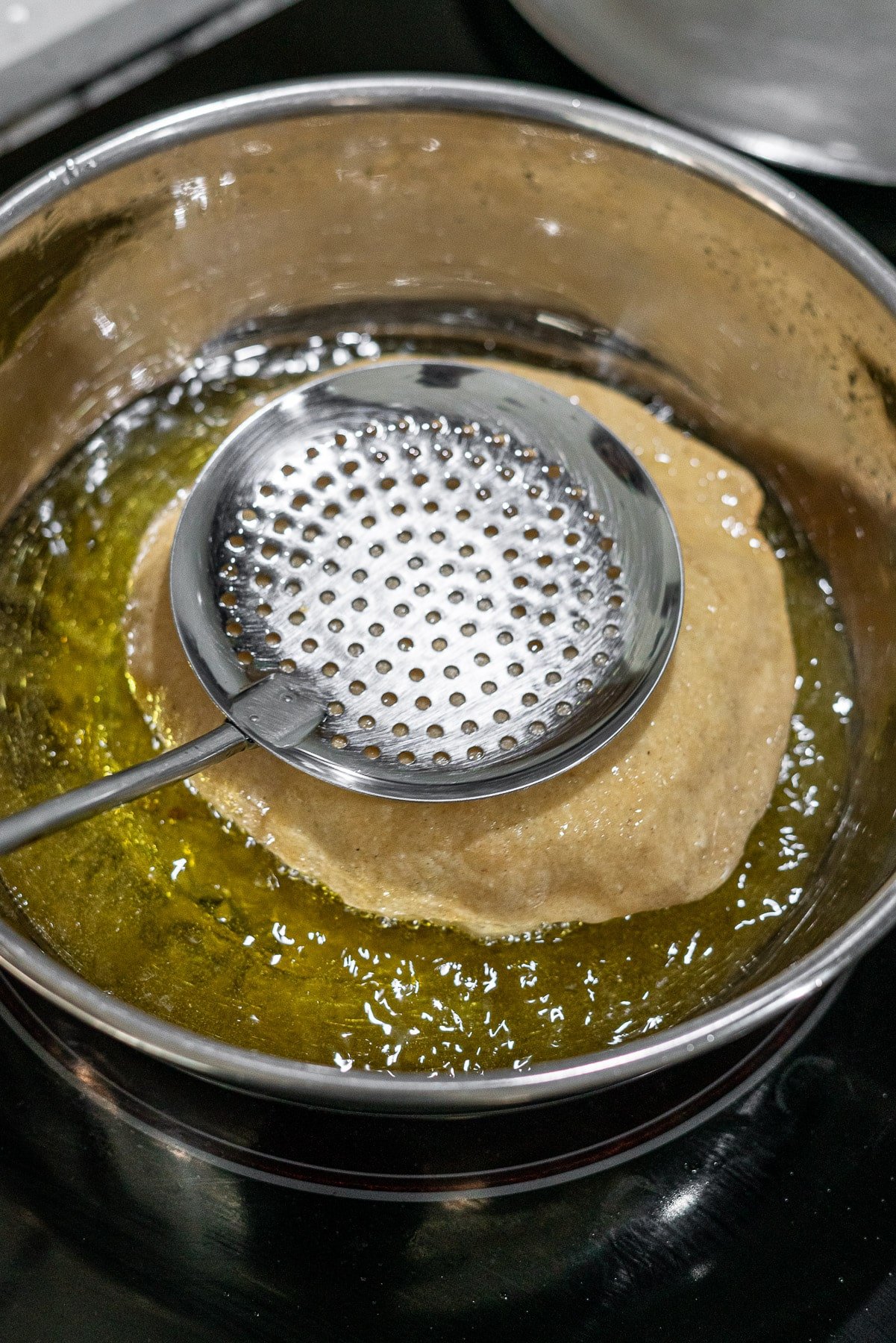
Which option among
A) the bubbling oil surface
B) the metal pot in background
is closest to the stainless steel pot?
the bubbling oil surface

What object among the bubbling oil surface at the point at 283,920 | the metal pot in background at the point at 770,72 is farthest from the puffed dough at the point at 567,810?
the metal pot in background at the point at 770,72

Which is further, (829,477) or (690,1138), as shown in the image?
(829,477)

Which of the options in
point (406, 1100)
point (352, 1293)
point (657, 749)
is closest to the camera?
point (406, 1100)

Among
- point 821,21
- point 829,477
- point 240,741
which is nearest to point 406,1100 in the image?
point 240,741

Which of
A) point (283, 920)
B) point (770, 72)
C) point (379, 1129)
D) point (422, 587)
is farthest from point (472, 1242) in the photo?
point (770, 72)

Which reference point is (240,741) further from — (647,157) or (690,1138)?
(647,157)

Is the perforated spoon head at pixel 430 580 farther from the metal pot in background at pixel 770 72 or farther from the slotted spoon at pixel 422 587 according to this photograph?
the metal pot in background at pixel 770 72

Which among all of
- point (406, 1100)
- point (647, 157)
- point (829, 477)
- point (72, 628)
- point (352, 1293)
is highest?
point (647, 157)
